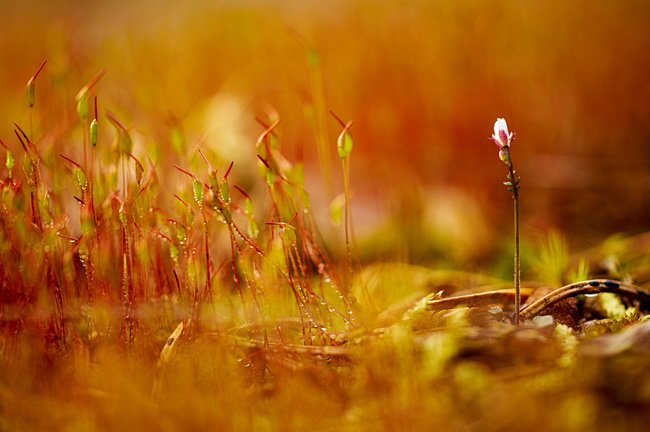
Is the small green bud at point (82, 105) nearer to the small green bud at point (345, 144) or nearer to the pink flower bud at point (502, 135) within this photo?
the small green bud at point (345, 144)

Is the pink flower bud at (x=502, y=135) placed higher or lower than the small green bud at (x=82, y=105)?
lower

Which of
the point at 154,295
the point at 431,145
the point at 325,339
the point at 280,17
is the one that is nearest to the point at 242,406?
the point at 325,339

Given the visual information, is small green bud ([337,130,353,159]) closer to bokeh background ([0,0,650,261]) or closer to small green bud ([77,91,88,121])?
small green bud ([77,91,88,121])

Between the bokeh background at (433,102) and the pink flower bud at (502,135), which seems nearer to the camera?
the pink flower bud at (502,135)

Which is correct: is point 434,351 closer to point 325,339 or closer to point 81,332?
point 325,339

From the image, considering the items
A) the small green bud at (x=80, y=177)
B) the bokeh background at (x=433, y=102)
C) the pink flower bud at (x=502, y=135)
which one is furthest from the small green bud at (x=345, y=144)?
the bokeh background at (x=433, y=102)

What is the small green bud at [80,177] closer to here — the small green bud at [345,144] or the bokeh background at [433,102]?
the small green bud at [345,144]

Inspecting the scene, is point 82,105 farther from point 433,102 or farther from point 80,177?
point 433,102

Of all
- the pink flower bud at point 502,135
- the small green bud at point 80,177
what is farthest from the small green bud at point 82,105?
the pink flower bud at point 502,135

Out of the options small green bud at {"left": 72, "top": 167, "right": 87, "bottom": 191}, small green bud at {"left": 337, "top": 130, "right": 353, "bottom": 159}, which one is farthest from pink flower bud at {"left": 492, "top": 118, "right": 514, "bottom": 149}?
small green bud at {"left": 72, "top": 167, "right": 87, "bottom": 191}

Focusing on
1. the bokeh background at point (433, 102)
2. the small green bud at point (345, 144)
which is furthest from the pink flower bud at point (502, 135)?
the bokeh background at point (433, 102)
